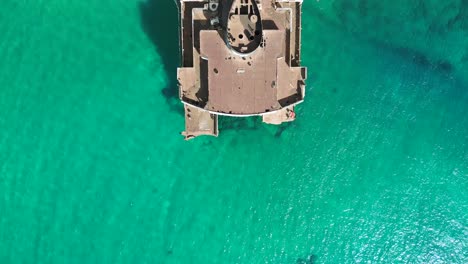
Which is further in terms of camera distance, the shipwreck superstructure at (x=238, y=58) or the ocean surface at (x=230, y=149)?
the ocean surface at (x=230, y=149)

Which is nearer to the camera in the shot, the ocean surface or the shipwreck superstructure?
the shipwreck superstructure

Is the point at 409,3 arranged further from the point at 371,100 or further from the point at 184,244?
the point at 184,244

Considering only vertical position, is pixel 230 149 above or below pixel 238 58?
below

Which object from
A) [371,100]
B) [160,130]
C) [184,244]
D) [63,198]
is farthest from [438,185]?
[63,198]

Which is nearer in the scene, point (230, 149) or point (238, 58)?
point (238, 58)
